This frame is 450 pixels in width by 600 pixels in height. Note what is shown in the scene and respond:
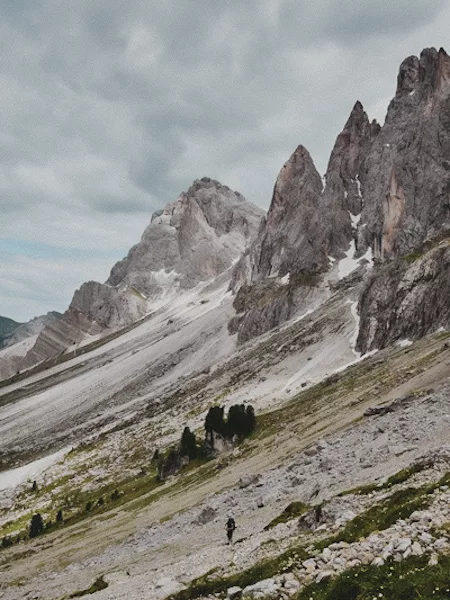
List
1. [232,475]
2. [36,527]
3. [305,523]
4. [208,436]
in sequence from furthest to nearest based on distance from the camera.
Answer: [208,436], [36,527], [232,475], [305,523]

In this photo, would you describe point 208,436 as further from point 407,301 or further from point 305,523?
point 305,523

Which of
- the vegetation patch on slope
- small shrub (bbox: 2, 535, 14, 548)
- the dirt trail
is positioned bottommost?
small shrub (bbox: 2, 535, 14, 548)

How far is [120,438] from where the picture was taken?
105m

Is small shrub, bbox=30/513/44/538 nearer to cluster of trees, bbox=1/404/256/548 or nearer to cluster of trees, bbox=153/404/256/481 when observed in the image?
cluster of trees, bbox=1/404/256/548

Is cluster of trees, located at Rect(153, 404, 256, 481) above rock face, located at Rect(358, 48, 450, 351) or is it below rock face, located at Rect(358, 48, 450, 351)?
below

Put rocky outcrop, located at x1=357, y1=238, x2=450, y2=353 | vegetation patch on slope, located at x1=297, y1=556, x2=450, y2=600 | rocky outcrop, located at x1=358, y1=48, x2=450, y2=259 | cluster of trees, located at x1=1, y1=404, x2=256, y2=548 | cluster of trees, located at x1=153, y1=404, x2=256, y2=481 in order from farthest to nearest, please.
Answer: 1. rocky outcrop, located at x1=358, y1=48, x2=450, y2=259
2. rocky outcrop, located at x1=357, y1=238, x2=450, y2=353
3. cluster of trees, located at x1=153, y1=404, x2=256, y2=481
4. cluster of trees, located at x1=1, y1=404, x2=256, y2=548
5. vegetation patch on slope, located at x1=297, y1=556, x2=450, y2=600

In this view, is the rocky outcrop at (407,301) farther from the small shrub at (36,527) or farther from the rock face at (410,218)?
the small shrub at (36,527)

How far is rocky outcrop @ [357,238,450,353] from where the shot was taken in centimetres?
9538

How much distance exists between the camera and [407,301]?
336ft

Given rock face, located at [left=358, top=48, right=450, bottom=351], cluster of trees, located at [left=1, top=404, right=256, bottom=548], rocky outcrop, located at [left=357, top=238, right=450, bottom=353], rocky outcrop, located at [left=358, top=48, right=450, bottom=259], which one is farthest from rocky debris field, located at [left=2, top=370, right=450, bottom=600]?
rocky outcrop, located at [left=358, top=48, right=450, bottom=259]

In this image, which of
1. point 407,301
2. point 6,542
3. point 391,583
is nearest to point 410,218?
point 407,301

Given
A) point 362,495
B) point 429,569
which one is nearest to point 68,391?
point 362,495

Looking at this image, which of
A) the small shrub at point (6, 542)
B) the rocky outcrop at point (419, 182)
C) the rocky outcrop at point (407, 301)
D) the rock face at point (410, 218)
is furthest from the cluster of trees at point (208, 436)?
the rocky outcrop at point (419, 182)

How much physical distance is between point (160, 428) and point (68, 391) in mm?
94895
